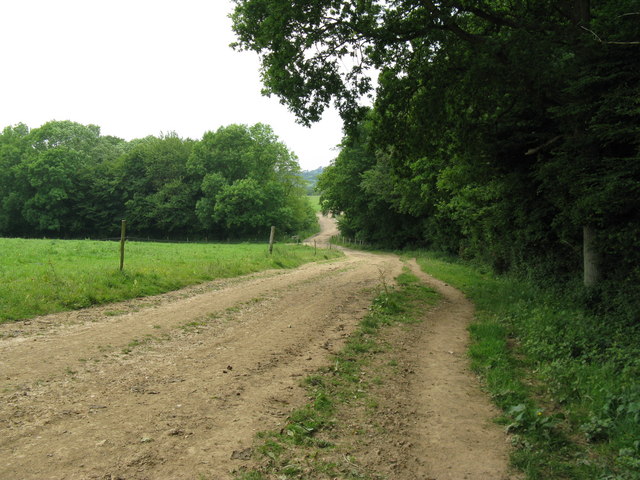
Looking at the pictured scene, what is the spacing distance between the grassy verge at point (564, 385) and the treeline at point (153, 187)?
163 feet

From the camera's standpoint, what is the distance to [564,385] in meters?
5.92

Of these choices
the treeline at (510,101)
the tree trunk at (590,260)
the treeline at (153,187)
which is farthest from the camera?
the treeline at (153,187)

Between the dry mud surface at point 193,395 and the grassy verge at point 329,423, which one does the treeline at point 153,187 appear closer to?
the dry mud surface at point 193,395

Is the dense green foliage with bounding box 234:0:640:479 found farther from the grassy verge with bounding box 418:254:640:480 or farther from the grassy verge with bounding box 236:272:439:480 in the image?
the grassy verge with bounding box 236:272:439:480

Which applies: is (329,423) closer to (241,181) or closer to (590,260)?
(590,260)

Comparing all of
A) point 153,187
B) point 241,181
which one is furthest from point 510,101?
point 153,187

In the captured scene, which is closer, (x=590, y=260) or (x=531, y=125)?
(x=590, y=260)

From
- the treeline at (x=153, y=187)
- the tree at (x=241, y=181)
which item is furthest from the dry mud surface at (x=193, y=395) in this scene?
the treeline at (x=153, y=187)

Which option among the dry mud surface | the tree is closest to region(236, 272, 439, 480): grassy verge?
the dry mud surface

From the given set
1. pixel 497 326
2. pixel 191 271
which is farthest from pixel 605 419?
pixel 191 271

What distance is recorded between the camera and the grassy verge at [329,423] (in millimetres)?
3703

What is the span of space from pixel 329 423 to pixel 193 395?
1.74m

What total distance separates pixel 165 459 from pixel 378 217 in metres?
43.0

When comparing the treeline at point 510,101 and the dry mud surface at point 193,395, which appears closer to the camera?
the dry mud surface at point 193,395
